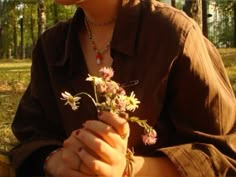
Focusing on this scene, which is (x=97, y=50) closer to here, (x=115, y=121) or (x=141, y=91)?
(x=141, y=91)

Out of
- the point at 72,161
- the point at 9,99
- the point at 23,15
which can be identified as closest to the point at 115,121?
the point at 72,161

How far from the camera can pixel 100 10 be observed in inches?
Result: 84.9

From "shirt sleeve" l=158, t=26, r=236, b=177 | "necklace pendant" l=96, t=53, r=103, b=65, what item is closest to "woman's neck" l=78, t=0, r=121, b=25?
"necklace pendant" l=96, t=53, r=103, b=65

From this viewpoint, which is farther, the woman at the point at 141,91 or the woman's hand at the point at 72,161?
the woman at the point at 141,91

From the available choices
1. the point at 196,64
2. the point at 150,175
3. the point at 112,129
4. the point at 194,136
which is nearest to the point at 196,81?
the point at 196,64

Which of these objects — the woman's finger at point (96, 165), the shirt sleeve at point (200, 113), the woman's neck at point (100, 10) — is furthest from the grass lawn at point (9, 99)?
the woman's finger at point (96, 165)

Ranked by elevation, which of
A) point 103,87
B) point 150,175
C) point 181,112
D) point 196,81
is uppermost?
point 103,87

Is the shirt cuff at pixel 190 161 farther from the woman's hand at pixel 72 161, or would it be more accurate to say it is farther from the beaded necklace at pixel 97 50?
the beaded necklace at pixel 97 50

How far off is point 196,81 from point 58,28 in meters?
0.80

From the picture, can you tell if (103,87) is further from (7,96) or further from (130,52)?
(7,96)

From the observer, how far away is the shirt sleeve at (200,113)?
1.80 metres

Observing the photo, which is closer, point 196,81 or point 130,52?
point 196,81

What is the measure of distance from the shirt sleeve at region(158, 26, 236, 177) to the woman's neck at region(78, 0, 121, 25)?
0.39 meters

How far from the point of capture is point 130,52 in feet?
6.52
